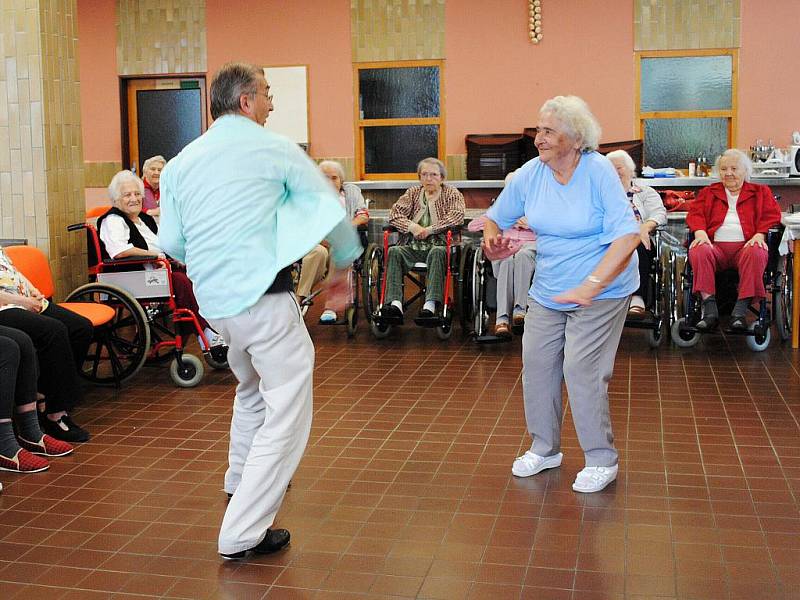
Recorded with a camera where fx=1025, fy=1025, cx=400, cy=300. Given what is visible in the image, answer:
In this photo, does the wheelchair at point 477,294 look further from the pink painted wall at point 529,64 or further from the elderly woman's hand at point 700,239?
the pink painted wall at point 529,64

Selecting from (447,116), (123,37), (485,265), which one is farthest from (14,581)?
(123,37)

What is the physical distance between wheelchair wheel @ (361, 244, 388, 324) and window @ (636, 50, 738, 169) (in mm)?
4320

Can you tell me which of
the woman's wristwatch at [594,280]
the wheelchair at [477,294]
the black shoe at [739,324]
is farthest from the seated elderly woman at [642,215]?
the woman's wristwatch at [594,280]

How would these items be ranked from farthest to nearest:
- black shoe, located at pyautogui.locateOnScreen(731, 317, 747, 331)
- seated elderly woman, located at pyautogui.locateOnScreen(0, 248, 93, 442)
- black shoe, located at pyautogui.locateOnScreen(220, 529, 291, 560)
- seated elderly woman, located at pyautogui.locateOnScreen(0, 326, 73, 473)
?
black shoe, located at pyautogui.locateOnScreen(731, 317, 747, 331) < seated elderly woman, located at pyautogui.locateOnScreen(0, 248, 93, 442) < seated elderly woman, located at pyautogui.locateOnScreen(0, 326, 73, 473) < black shoe, located at pyautogui.locateOnScreen(220, 529, 291, 560)

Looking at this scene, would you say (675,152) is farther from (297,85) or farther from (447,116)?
(297,85)

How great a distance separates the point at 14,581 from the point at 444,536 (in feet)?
4.06

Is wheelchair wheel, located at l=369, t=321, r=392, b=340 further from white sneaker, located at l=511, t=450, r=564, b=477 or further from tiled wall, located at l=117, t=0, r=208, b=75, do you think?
tiled wall, located at l=117, t=0, r=208, b=75

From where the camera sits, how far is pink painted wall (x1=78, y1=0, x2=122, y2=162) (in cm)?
1087

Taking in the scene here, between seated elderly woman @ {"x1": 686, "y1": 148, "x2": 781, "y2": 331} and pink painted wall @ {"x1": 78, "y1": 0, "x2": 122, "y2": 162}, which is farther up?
pink painted wall @ {"x1": 78, "y1": 0, "x2": 122, "y2": 162}

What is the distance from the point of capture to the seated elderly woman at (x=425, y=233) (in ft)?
21.2

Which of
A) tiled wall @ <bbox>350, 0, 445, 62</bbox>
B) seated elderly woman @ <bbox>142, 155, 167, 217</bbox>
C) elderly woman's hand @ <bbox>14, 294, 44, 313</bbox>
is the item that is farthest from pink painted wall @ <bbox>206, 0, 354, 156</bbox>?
elderly woman's hand @ <bbox>14, 294, 44, 313</bbox>

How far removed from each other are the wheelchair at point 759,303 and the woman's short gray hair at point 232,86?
395 centimetres

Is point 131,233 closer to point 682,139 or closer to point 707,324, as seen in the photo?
point 707,324

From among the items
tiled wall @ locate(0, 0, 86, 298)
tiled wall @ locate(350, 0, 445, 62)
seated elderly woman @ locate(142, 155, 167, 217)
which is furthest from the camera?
tiled wall @ locate(350, 0, 445, 62)
